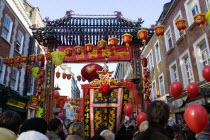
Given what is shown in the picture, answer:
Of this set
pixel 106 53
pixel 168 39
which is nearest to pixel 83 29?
pixel 106 53

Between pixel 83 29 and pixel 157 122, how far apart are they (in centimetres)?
941

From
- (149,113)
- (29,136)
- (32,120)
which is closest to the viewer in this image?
(29,136)

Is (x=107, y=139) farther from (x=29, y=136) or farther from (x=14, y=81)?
(x=14, y=81)

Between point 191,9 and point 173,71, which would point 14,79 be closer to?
point 173,71

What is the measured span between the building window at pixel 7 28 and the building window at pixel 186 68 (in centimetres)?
1211

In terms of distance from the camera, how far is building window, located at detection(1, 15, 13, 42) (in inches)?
472

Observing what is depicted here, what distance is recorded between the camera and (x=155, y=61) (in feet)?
54.2

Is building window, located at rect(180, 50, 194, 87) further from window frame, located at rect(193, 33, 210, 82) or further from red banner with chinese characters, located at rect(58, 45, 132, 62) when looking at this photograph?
red banner with chinese characters, located at rect(58, 45, 132, 62)

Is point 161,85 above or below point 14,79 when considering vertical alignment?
below

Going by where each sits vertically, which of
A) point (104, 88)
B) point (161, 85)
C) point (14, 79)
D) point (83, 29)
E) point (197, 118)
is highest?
point (83, 29)

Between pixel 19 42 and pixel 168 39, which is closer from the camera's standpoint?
pixel 168 39

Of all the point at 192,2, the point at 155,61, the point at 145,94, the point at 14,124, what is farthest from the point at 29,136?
→ the point at 155,61

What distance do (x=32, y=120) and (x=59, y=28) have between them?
29.6 feet

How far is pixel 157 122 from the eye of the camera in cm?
190
